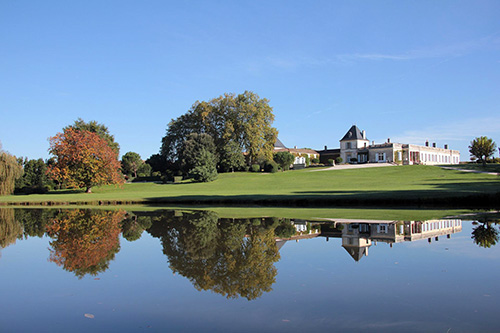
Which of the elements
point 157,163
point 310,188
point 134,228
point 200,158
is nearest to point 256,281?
point 134,228

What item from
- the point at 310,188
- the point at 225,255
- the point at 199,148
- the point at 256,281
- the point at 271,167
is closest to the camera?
the point at 256,281

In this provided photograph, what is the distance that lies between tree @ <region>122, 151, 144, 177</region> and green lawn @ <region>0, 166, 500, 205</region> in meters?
33.1

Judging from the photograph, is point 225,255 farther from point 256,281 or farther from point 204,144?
point 204,144

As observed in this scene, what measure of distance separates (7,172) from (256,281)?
43466 mm

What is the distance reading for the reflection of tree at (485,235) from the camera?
10.2 metres

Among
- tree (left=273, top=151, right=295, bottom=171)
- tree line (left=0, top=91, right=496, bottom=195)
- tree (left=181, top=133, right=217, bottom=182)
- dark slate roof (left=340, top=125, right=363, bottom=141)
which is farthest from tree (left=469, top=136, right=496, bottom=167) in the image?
tree (left=181, top=133, right=217, bottom=182)

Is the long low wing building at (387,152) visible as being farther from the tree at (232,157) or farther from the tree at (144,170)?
the tree at (144,170)

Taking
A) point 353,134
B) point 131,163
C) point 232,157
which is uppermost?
point 353,134

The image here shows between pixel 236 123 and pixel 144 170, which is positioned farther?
pixel 144 170

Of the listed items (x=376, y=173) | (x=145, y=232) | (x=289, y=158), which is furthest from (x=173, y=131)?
(x=145, y=232)

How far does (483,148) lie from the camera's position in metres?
77.0

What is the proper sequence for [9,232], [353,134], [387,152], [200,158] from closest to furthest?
[9,232] < [200,158] < [387,152] < [353,134]

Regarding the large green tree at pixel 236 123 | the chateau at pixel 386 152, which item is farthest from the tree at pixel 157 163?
the chateau at pixel 386 152

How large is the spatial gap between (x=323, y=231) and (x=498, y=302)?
7.34 metres
